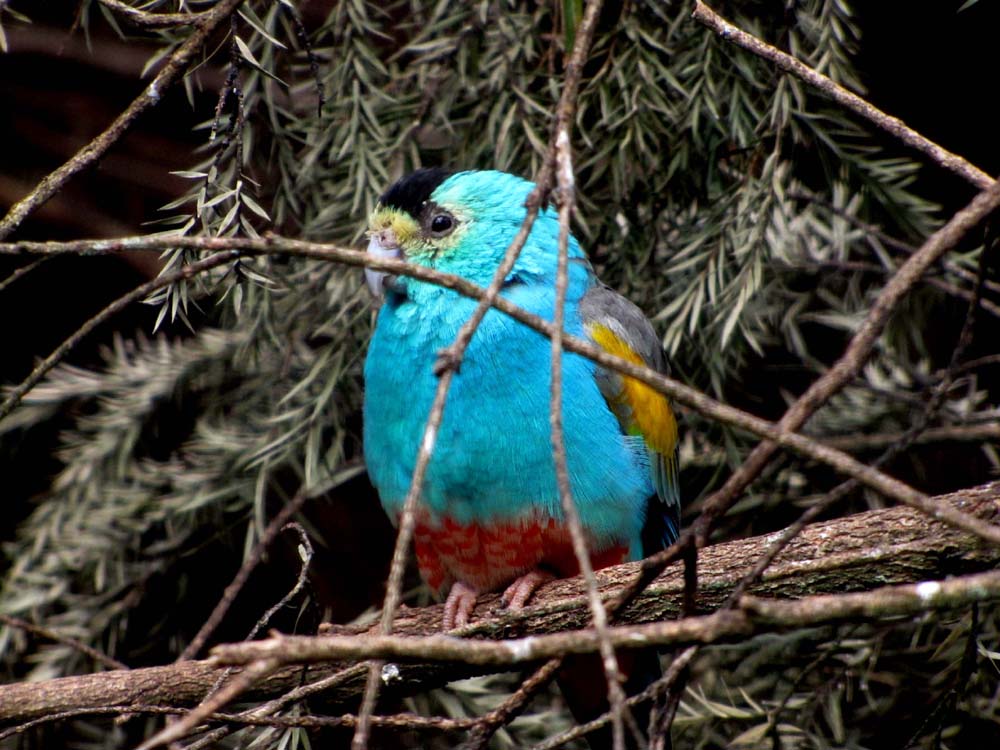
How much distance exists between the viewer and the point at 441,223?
2.63 meters

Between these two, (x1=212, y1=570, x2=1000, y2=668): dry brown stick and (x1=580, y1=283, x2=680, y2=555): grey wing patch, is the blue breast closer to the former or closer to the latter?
(x1=580, y1=283, x2=680, y2=555): grey wing patch

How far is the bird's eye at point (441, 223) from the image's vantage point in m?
2.62

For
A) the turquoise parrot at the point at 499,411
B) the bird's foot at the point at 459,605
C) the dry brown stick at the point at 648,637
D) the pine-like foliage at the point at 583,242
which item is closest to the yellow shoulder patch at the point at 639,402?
the turquoise parrot at the point at 499,411

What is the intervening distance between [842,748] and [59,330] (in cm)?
297

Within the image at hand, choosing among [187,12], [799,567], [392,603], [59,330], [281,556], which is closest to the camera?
[392,603]

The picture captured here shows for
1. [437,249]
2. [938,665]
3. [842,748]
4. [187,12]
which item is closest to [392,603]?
[187,12]

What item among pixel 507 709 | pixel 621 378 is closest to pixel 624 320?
pixel 621 378

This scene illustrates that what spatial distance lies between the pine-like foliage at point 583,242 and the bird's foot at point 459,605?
46 cm

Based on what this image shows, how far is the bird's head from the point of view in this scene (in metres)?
2.57

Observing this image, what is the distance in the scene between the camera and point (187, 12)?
1942mm

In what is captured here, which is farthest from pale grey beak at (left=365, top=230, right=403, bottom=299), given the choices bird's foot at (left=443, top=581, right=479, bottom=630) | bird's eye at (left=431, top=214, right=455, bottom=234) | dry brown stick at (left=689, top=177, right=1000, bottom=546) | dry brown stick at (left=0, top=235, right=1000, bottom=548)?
dry brown stick at (left=689, top=177, right=1000, bottom=546)

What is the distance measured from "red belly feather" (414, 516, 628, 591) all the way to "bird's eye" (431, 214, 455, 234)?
0.68 metres

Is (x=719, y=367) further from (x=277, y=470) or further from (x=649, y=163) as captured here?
(x=277, y=470)

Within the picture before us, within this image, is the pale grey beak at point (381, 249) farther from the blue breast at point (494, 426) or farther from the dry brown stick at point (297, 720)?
the dry brown stick at point (297, 720)
